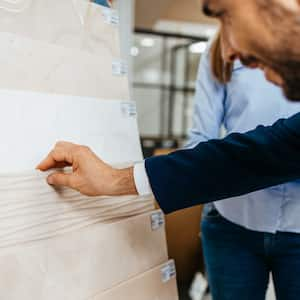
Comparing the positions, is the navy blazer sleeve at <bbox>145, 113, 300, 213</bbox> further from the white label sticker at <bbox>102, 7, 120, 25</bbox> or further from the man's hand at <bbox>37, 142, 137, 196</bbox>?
the white label sticker at <bbox>102, 7, 120, 25</bbox>

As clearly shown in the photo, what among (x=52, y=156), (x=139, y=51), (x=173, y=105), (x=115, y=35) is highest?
(x=115, y=35)

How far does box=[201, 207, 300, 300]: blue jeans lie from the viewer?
2.68ft

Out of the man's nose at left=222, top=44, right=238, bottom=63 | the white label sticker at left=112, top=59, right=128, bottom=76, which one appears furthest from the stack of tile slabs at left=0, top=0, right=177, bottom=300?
the man's nose at left=222, top=44, right=238, bottom=63

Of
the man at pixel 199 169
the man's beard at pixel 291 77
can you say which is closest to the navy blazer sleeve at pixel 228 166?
the man at pixel 199 169

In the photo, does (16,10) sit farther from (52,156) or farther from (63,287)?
(63,287)

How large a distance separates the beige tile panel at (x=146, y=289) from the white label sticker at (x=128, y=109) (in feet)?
1.03

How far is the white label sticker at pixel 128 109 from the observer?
794 millimetres

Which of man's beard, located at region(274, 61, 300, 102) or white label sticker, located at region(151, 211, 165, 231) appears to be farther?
white label sticker, located at region(151, 211, 165, 231)

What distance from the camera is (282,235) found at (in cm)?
83

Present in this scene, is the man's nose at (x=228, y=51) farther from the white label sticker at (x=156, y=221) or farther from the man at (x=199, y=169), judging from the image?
the white label sticker at (x=156, y=221)

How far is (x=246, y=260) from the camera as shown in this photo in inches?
34.4

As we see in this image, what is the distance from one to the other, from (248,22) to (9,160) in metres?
0.39

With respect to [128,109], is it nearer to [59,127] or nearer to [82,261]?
[59,127]

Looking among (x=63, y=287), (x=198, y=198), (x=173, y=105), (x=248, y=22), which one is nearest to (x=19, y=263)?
(x=63, y=287)
